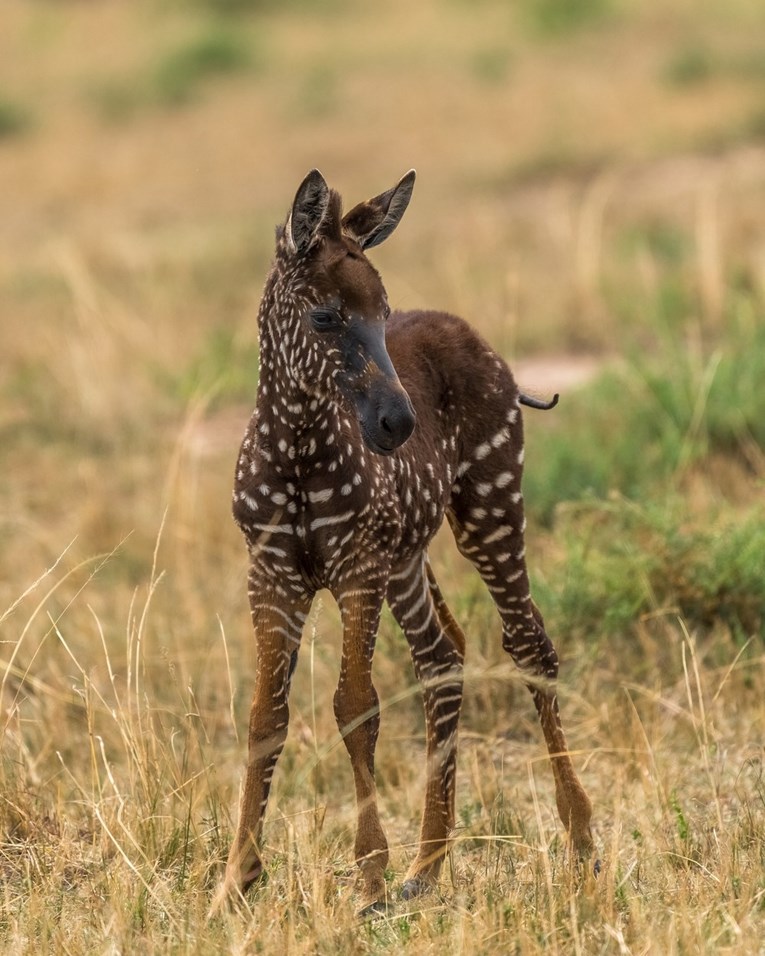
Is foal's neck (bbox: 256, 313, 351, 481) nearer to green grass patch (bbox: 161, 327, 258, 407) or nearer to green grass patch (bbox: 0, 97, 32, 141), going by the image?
green grass patch (bbox: 161, 327, 258, 407)

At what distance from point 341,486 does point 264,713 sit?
72 centimetres

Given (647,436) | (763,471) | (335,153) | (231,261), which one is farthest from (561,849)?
(335,153)

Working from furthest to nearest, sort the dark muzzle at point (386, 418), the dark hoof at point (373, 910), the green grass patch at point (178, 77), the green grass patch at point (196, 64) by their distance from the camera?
the green grass patch at point (196, 64) → the green grass patch at point (178, 77) → the dark hoof at point (373, 910) → the dark muzzle at point (386, 418)

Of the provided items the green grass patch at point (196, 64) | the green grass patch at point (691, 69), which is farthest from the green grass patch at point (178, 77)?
the green grass patch at point (691, 69)

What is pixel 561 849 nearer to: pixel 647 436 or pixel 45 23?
pixel 647 436

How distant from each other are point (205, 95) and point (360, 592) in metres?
22.6

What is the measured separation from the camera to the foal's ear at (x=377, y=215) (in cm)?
467

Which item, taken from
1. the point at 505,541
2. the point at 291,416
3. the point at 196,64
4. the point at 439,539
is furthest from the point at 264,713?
the point at 196,64

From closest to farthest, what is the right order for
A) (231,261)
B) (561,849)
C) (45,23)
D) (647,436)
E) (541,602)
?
(561,849)
(541,602)
(647,436)
(231,261)
(45,23)

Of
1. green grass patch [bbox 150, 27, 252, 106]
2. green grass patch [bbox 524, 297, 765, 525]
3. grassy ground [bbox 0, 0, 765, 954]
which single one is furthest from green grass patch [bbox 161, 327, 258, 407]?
green grass patch [bbox 150, 27, 252, 106]

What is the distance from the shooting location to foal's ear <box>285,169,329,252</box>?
443cm

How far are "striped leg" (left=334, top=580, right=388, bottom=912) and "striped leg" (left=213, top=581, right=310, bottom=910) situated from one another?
18 cm

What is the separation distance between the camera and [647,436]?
912 cm

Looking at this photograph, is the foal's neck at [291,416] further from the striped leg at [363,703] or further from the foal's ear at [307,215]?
the striped leg at [363,703]
